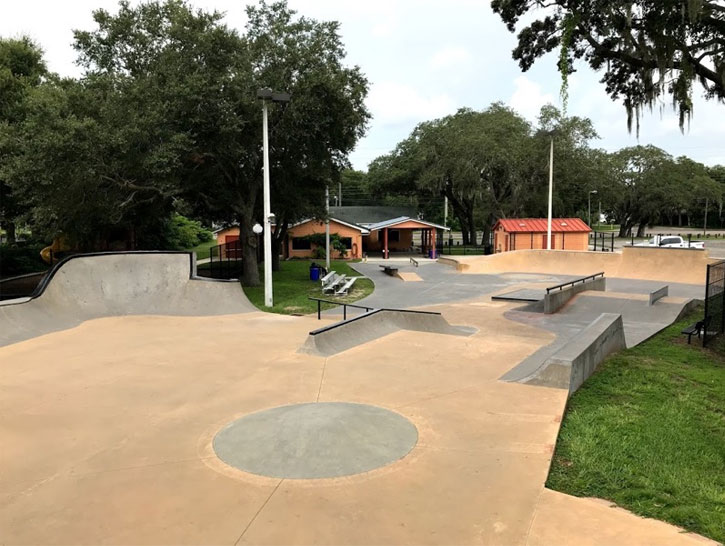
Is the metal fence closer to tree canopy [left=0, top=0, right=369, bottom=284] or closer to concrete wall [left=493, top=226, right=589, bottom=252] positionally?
tree canopy [left=0, top=0, right=369, bottom=284]

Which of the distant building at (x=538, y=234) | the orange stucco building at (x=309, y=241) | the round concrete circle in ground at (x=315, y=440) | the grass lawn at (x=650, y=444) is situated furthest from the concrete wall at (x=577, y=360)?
the orange stucco building at (x=309, y=241)

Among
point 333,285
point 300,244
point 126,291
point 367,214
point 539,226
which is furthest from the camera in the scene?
point 367,214

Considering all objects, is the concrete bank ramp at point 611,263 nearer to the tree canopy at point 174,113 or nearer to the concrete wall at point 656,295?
the concrete wall at point 656,295

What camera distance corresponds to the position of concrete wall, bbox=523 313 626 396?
23.1ft

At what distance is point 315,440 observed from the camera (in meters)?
5.28

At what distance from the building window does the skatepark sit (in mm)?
29354

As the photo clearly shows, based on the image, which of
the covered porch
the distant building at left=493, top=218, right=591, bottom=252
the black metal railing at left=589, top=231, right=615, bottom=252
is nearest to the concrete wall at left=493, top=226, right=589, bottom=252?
the distant building at left=493, top=218, right=591, bottom=252

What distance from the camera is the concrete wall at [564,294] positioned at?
1627 centimetres

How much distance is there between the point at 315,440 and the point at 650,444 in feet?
11.5

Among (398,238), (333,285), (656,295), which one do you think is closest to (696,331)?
(656,295)

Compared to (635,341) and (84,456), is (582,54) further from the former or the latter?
(84,456)

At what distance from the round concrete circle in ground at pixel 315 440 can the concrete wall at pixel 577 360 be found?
243 centimetres

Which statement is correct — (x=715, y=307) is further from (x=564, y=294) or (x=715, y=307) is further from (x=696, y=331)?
(x=564, y=294)

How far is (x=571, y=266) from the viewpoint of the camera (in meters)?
29.0
